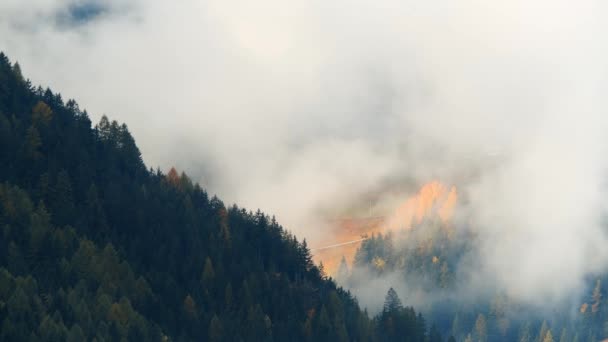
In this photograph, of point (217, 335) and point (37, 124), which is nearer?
point (217, 335)

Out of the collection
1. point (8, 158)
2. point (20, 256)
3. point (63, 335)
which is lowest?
point (63, 335)

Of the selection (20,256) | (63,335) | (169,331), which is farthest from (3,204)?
(63,335)

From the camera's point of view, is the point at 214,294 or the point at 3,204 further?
the point at 214,294

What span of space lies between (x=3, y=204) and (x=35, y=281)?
20.7 metres

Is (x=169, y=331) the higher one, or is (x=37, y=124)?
(x=37, y=124)

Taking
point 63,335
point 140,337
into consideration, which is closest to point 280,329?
point 140,337

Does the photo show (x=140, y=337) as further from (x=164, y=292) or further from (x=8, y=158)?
(x=8, y=158)

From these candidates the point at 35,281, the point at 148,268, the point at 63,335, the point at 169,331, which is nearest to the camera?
the point at 63,335

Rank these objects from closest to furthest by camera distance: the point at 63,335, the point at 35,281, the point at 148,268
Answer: the point at 63,335 → the point at 35,281 → the point at 148,268

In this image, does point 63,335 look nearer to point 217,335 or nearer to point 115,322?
point 115,322

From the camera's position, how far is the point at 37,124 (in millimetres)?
198625

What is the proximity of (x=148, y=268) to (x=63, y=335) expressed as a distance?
41086mm

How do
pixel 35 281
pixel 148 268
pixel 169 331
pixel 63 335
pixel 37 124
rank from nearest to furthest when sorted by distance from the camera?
pixel 63 335, pixel 35 281, pixel 169 331, pixel 148 268, pixel 37 124

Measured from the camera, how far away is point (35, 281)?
516ft
